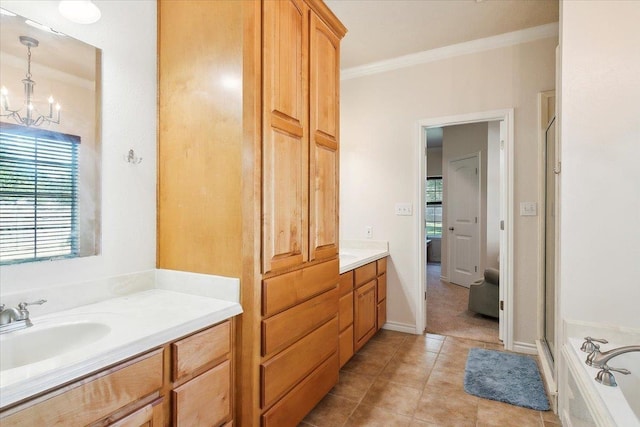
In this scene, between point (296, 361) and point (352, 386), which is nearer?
point (296, 361)

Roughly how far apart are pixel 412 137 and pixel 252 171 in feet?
7.27

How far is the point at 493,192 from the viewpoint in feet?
15.0

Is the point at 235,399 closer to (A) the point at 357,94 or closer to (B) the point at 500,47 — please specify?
(A) the point at 357,94

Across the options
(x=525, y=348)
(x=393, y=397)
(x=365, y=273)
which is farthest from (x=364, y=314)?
(x=525, y=348)

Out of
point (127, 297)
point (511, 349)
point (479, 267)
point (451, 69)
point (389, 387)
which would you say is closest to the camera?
point (127, 297)

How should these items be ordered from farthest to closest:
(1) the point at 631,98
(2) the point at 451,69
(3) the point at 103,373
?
(2) the point at 451,69
(1) the point at 631,98
(3) the point at 103,373

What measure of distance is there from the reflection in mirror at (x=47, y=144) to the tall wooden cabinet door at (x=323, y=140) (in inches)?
39.9

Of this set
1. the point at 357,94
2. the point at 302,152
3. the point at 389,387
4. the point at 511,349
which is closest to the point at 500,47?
the point at 357,94

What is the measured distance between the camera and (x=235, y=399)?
1.42 m

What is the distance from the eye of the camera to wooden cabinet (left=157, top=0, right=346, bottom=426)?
1431 mm

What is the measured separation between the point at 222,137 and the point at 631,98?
2.00 meters

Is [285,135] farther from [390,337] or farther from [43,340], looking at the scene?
[390,337]

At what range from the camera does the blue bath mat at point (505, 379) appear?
2107 millimetres

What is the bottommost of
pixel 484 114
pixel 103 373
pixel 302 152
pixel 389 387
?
pixel 389 387
